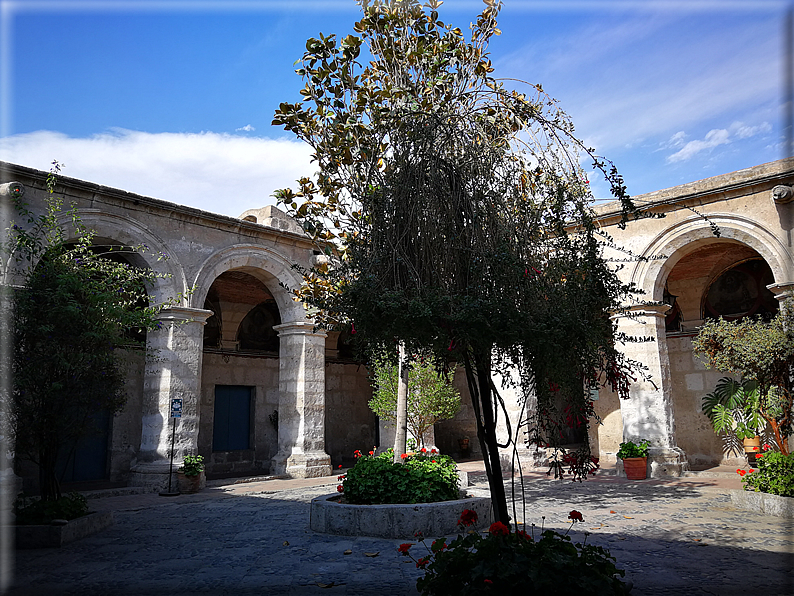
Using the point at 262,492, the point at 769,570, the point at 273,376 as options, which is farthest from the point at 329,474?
the point at 769,570

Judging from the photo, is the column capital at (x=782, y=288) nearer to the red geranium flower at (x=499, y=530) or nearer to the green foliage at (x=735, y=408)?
the green foliage at (x=735, y=408)

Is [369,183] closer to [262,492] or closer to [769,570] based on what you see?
[769,570]

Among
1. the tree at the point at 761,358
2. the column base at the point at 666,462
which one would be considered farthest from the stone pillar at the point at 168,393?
the tree at the point at 761,358

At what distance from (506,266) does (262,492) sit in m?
8.90

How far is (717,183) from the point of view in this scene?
11.5 m

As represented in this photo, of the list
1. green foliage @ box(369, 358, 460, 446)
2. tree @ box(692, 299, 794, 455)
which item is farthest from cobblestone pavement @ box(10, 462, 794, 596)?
green foliage @ box(369, 358, 460, 446)

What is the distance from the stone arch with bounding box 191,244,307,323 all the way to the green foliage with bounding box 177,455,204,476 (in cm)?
313

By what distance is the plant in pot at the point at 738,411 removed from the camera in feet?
37.6

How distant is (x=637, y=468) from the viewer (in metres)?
11.6

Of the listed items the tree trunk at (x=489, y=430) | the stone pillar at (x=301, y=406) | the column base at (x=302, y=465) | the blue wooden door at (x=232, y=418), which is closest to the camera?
the tree trunk at (x=489, y=430)

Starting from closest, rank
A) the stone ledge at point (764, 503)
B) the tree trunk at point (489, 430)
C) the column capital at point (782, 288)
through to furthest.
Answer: the tree trunk at point (489, 430) → the stone ledge at point (764, 503) → the column capital at point (782, 288)

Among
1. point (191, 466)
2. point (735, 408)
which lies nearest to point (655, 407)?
point (735, 408)

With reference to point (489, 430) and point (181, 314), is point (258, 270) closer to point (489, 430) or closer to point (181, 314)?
point (181, 314)

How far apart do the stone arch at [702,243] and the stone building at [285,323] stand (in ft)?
0.09
